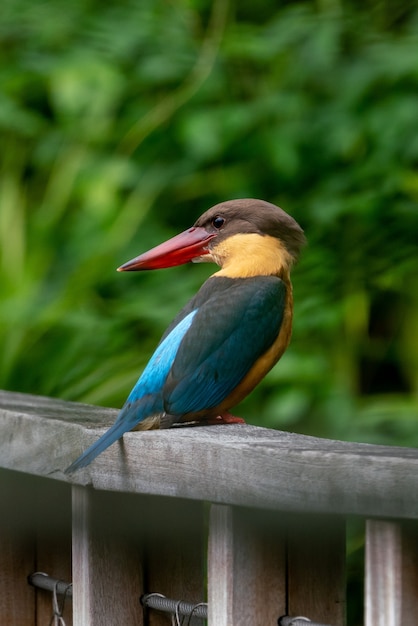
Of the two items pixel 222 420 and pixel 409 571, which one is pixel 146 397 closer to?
pixel 222 420

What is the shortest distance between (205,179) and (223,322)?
1.64m

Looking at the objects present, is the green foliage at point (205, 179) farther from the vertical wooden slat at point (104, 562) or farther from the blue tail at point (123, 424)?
the vertical wooden slat at point (104, 562)

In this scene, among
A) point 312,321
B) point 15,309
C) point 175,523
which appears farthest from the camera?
point 15,309

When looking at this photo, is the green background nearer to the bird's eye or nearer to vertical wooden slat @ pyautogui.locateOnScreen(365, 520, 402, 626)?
the bird's eye

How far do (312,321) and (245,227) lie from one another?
3.14 ft

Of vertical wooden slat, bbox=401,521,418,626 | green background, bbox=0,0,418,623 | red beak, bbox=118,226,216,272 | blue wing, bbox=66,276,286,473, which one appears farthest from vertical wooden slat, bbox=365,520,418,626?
green background, bbox=0,0,418,623

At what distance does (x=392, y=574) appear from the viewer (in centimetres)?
119

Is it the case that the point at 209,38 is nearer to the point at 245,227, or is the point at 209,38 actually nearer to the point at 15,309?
the point at 15,309

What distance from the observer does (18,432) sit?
183cm

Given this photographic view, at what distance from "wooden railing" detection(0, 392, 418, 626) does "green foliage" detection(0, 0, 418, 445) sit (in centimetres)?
117

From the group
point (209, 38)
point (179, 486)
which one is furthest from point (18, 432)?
point (209, 38)

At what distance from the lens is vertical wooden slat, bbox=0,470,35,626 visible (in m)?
1.96

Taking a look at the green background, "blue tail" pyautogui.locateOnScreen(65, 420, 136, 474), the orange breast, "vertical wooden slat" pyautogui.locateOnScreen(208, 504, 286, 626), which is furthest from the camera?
the green background

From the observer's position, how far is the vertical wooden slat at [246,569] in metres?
1.41
